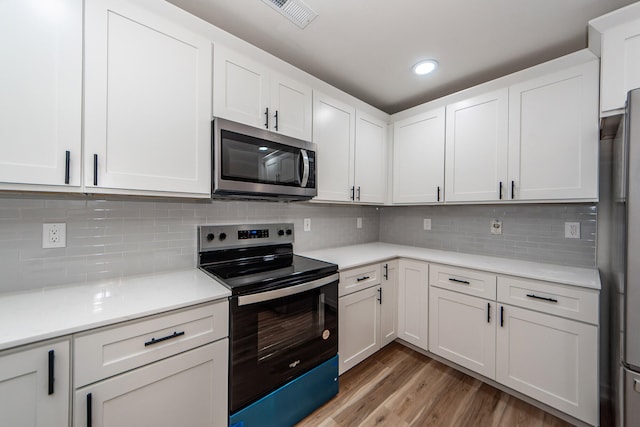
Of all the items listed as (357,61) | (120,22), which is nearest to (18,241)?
(120,22)

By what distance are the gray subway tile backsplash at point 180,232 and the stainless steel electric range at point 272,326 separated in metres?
0.18

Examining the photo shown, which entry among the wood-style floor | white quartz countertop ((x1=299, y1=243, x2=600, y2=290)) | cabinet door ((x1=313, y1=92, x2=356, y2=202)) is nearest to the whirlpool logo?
the wood-style floor

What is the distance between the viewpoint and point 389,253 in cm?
237

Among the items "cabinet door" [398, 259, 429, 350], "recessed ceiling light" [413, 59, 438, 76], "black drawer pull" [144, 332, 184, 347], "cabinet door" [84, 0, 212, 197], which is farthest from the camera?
"cabinet door" [398, 259, 429, 350]

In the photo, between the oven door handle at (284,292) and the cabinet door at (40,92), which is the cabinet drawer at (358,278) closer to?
the oven door handle at (284,292)

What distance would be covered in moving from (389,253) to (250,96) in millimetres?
1756

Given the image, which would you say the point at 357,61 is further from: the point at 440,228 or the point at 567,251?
the point at 567,251

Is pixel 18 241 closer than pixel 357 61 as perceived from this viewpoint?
Yes

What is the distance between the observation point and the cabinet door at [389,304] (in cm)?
221

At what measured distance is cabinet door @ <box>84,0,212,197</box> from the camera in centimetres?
114

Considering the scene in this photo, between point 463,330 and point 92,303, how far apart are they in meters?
2.34

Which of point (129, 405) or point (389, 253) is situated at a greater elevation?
point (389, 253)

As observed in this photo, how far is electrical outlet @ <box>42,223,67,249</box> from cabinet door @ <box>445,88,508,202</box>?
269 cm

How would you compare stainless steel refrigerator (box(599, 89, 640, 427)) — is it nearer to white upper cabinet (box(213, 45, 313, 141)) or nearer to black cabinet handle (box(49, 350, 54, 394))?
white upper cabinet (box(213, 45, 313, 141))
